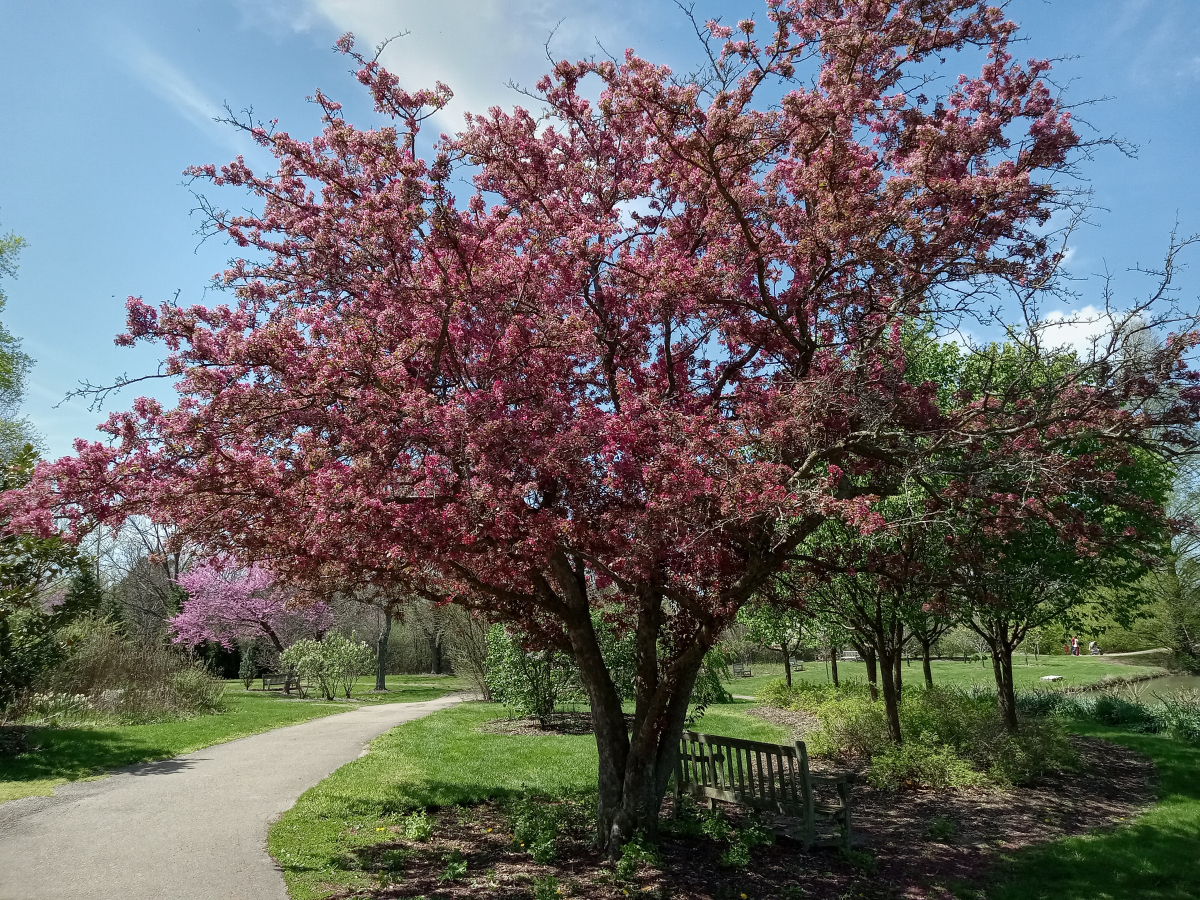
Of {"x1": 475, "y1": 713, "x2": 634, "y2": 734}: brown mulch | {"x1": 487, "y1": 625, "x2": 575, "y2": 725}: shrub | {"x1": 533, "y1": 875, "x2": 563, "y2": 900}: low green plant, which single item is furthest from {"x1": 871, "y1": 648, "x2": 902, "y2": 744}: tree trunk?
{"x1": 533, "y1": 875, "x2": 563, "y2": 900}: low green plant

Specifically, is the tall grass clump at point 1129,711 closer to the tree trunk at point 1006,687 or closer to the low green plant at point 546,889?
the tree trunk at point 1006,687

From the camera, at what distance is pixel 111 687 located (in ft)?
51.4

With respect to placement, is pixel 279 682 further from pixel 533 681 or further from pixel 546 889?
pixel 546 889

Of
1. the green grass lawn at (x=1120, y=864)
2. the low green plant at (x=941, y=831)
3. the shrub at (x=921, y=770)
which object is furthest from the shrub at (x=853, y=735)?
the green grass lawn at (x=1120, y=864)

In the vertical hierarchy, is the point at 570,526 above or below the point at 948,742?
above

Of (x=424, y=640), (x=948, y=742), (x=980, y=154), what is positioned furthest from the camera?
(x=424, y=640)

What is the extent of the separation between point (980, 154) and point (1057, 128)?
673 mm

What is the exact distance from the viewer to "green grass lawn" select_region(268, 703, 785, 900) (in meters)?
6.52

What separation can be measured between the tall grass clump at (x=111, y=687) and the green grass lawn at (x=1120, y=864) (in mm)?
14479

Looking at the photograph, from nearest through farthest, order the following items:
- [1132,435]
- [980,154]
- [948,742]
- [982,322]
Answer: [1132,435]
[982,322]
[980,154]
[948,742]

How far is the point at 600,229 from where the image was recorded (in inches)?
267

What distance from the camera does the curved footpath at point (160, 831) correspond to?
5699 millimetres

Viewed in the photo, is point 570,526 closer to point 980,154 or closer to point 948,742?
point 980,154

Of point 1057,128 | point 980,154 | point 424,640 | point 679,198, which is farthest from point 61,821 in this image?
point 424,640
